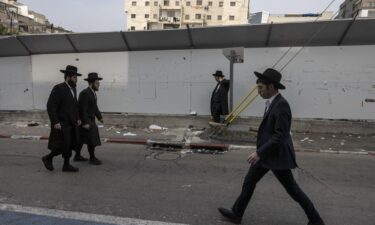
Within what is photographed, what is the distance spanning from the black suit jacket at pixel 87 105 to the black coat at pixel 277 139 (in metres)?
3.77

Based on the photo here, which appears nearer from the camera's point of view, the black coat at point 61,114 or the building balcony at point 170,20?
the black coat at point 61,114

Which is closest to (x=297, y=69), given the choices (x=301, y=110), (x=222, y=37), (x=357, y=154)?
(x=301, y=110)

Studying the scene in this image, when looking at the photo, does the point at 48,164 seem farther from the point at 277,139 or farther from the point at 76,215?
the point at 277,139

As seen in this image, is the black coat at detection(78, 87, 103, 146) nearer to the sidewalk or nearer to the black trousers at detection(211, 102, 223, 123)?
the sidewalk

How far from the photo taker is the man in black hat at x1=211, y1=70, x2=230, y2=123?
9.22m

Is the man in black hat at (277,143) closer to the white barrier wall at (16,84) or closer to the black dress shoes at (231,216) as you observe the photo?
the black dress shoes at (231,216)

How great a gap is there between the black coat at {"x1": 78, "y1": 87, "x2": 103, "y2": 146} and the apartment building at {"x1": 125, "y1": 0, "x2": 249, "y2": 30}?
79.3 m

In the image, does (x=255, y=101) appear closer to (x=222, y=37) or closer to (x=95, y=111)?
(x=222, y=37)

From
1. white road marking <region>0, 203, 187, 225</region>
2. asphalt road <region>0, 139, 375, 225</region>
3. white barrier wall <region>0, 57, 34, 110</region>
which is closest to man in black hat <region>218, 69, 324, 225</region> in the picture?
asphalt road <region>0, 139, 375, 225</region>

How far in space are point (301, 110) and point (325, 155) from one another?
2.65m

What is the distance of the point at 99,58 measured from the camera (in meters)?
11.2

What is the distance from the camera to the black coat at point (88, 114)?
20.0 feet

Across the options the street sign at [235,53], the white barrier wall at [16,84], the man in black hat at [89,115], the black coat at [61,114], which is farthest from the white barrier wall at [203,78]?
the black coat at [61,114]

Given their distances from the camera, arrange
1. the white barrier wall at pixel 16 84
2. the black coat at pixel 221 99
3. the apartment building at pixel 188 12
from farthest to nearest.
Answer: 1. the apartment building at pixel 188 12
2. the white barrier wall at pixel 16 84
3. the black coat at pixel 221 99
